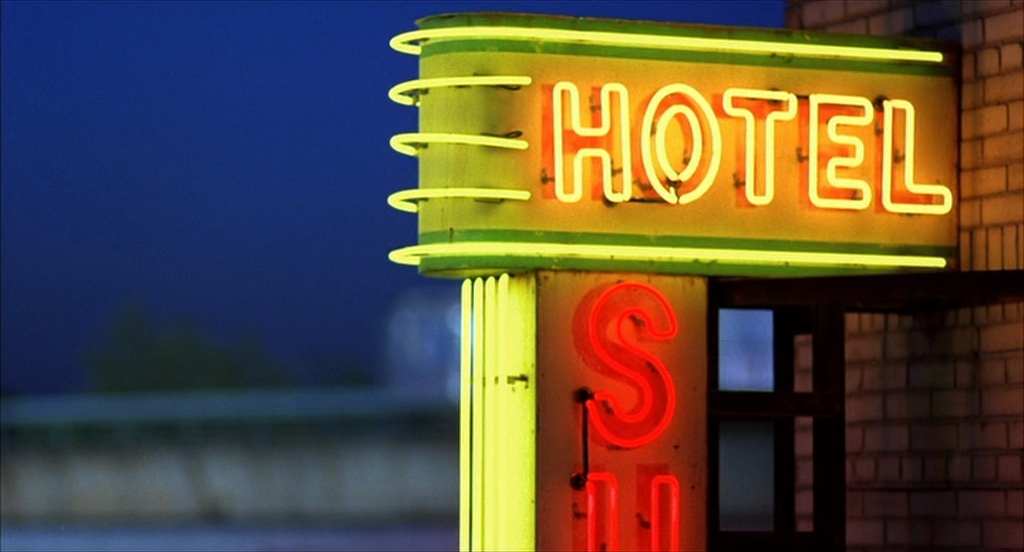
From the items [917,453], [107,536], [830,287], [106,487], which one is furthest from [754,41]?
[107,536]

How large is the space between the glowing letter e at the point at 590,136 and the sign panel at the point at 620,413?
42cm

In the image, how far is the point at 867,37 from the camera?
11445mm

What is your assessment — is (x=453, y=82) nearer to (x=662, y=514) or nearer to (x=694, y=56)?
(x=694, y=56)

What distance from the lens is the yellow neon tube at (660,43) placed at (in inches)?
428

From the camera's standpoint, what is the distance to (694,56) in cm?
1116

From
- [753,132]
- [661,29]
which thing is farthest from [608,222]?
[661,29]

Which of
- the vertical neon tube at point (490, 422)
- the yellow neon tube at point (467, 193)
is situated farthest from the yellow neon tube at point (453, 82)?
the vertical neon tube at point (490, 422)

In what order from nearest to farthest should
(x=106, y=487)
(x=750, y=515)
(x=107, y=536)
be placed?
(x=750, y=515) → (x=106, y=487) → (x=107, y=536)

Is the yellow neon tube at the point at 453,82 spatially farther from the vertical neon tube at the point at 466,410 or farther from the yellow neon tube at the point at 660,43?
the vertical neon tube at the point at 466,410

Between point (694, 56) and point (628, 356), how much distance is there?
1586mm

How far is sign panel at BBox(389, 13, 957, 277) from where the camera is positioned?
1086 cm

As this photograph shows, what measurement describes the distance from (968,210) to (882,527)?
75.7 inches

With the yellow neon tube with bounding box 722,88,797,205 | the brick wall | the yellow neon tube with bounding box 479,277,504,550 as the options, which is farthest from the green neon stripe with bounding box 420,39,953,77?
the yellow neon tube with bounding box 479,277,504,550

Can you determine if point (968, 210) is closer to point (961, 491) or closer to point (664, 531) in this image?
point (961, 491)
